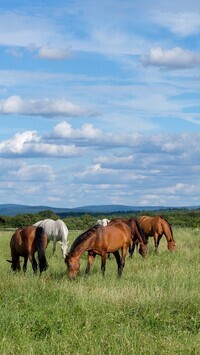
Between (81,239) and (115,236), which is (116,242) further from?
(81,239)

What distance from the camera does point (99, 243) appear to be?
567 inches

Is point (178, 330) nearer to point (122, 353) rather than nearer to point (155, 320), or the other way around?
point (155, 320)

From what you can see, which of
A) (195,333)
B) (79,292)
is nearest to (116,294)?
(79,292)

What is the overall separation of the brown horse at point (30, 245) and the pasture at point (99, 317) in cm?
240

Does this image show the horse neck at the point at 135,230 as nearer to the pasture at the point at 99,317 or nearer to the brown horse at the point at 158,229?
the brown horse at the point at 158,229

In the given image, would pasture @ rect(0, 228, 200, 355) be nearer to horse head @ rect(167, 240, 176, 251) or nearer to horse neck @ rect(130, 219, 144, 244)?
horse neck @ rect(130, 219, 144, 244)

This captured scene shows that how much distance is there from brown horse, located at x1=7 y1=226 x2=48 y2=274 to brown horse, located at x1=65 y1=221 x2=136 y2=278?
1.17 m

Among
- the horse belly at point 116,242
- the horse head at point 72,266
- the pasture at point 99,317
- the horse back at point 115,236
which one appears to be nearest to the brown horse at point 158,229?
the horse back at point 115,236

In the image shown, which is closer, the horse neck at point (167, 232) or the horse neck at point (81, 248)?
the horse neck at point (81, 248)

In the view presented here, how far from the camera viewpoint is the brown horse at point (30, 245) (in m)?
14.8

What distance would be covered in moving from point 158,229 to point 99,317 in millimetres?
13185

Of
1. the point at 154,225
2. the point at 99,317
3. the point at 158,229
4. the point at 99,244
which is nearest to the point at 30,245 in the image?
the point at 99,244

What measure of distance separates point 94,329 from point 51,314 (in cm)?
79

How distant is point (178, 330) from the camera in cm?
855
